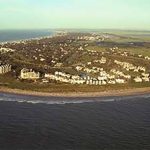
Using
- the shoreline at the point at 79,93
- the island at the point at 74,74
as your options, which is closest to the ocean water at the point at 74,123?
the shoreline at the point at 79,93

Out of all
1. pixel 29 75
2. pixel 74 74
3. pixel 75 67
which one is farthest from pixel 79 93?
pixel 75 67

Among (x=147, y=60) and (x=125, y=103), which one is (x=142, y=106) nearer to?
(x=125, y=103)

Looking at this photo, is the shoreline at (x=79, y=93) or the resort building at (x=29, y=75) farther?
the resort building at (x=29, y=75)

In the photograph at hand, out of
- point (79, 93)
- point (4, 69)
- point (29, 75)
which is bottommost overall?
point (79, 93)

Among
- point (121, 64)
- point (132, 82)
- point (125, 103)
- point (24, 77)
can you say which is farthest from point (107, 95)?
point (121, 64)

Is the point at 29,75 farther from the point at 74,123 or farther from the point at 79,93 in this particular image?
the point at 74,123

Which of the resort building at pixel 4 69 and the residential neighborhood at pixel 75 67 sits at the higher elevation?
the resort building at pixel 4 69

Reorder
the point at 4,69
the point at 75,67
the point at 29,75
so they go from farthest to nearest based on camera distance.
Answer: the point at 75,67, the point at 4,69, the point at 29,75

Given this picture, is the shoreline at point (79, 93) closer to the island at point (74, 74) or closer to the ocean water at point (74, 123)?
the island at point (74, 74)
